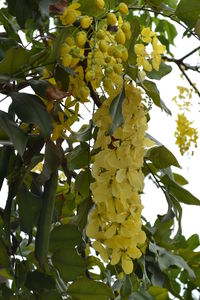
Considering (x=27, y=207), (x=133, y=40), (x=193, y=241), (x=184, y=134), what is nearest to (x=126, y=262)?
(x=27, y=207)

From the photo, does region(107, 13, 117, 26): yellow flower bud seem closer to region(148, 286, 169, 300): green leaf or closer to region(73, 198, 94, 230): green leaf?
region(73, 198, 94, 230): green leaf

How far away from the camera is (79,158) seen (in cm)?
75

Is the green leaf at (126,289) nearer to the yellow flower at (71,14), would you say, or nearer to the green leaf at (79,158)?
the green leaf at (79,158)

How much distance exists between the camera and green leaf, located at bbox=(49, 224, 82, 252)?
720 millimetres

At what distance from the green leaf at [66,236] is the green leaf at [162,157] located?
0.12 metres

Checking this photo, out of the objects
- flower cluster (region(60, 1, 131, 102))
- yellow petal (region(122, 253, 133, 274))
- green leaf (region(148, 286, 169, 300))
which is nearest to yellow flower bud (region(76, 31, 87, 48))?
flower cluster (region(60, 1, 131, 102))

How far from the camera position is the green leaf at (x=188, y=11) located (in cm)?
69

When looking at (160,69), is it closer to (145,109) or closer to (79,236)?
(145,109)

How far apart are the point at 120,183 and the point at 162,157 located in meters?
0.13

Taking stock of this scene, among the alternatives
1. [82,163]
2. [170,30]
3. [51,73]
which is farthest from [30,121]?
[170,30]

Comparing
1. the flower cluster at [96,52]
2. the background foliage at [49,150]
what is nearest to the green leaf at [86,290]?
the background foliage at [49,150]

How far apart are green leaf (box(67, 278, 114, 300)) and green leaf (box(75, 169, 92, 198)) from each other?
0.11m

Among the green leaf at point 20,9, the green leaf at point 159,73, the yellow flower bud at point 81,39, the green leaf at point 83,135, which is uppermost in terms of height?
the green leaf at point 159,73

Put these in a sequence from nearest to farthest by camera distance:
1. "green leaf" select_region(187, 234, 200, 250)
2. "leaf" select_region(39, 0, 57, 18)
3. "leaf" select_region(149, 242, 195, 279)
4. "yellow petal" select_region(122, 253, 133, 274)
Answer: "leaf" select_region(39, 0, 57, 18)
"yellow petal" select_region(122, 253, 133, 274)
"leaf" select_region(149, 242, 195, 279)
"green leaf" select_region(187, 234, 200, 250)
